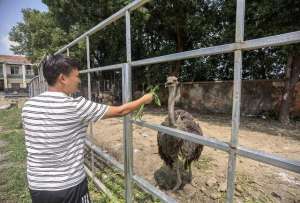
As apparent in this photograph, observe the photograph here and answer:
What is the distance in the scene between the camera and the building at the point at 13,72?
3678 cm

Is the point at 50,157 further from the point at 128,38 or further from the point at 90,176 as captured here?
the point at 90,176

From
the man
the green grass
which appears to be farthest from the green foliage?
the man

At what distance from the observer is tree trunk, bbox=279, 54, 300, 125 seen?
7.94 metres

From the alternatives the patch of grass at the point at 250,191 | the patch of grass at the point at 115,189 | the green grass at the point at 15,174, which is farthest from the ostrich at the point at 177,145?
the green grass at the point at 15,174

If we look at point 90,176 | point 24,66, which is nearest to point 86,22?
point 90,176

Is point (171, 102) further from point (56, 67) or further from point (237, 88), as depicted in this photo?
point (237, 88)

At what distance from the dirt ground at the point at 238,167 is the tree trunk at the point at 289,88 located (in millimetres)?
720

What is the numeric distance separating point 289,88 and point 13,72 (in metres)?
39.3

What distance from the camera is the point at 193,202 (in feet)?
10.6

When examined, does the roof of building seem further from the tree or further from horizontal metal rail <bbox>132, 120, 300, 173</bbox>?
horizontal metal rail <bbox>132, 120, 300, 173</bbox>

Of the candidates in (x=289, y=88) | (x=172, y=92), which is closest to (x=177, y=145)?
(x=172, y=92)

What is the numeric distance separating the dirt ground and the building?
35294mm

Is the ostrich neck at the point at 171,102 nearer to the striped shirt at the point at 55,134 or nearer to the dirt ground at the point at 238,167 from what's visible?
the striped shirt at the point at 55,134

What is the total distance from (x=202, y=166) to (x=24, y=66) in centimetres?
4008
